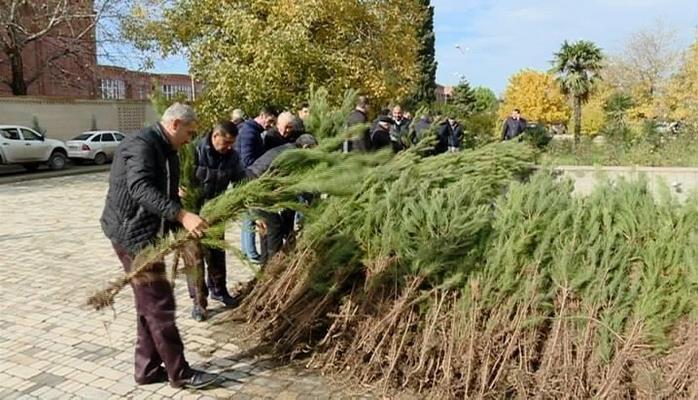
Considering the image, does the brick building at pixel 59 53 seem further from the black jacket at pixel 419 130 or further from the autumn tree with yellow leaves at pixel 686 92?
the autumn tree with yellow leaves at pixel 686 92

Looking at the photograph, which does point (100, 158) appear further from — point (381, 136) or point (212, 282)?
point (212, 282)

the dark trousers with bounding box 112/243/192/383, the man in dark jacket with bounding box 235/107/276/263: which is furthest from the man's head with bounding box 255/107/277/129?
the dark trousers with bounding box 112/243/192/383

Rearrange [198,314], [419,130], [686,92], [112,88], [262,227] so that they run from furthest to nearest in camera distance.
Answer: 1. [112,88]
2. [686,92]
3. [419,130]
4. [198,314]
5. [262,227]

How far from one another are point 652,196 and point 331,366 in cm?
240

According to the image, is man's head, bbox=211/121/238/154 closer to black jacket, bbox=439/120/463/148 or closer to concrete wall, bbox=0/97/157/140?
black jacket, bbox=439/120/463/148

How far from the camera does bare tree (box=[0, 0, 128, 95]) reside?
22.1m

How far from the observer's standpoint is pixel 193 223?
Result: 10.3ft

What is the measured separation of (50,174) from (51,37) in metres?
10.7

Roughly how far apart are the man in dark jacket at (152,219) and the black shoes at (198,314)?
43.4 inches

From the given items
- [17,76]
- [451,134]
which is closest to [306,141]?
[451,134]

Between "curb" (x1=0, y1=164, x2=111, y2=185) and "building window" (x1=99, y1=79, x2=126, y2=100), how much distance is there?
12514 mm

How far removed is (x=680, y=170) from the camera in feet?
32.6

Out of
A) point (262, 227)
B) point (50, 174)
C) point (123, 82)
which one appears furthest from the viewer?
point (123, 82)

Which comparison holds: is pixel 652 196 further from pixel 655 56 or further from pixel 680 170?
pixel 655 56
